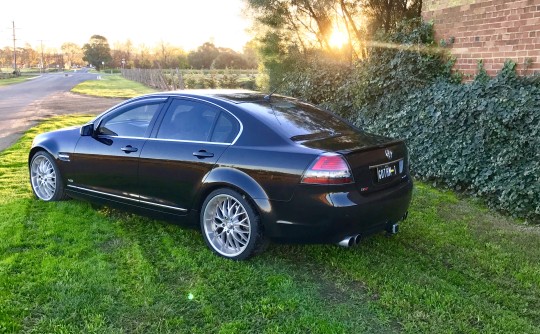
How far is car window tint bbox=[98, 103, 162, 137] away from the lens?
4895mm

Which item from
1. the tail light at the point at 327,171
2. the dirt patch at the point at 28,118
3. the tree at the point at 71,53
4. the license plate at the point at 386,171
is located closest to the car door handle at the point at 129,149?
the tail light at the point at 327,171

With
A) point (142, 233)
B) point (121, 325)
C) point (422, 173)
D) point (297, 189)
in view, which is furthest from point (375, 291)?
point (422, 173)

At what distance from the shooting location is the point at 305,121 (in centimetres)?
451

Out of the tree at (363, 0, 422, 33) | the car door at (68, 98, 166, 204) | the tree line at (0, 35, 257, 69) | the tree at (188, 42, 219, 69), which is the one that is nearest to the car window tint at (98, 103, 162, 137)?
the car door at (68, 98, 166, 204)

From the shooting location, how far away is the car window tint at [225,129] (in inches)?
167

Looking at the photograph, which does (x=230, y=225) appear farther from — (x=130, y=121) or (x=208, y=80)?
(x=208, y=80)

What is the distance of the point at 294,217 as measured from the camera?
12.6 feet

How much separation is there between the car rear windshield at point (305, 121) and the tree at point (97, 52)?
369 feet

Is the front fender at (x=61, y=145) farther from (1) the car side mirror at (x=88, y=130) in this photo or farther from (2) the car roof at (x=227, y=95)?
(2) the car roof at (x=227, y=95)

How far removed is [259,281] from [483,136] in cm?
411

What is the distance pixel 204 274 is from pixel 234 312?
0.67 meters

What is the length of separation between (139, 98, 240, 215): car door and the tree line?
1115 centimetres

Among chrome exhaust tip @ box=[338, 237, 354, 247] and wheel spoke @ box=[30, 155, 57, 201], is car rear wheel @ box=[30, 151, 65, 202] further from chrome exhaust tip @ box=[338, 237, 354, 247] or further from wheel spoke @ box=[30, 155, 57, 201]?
chrome exhaust tip @ box=[338, 237, 354, 247]

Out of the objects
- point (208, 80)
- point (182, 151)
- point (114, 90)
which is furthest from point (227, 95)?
point (114, 90)
